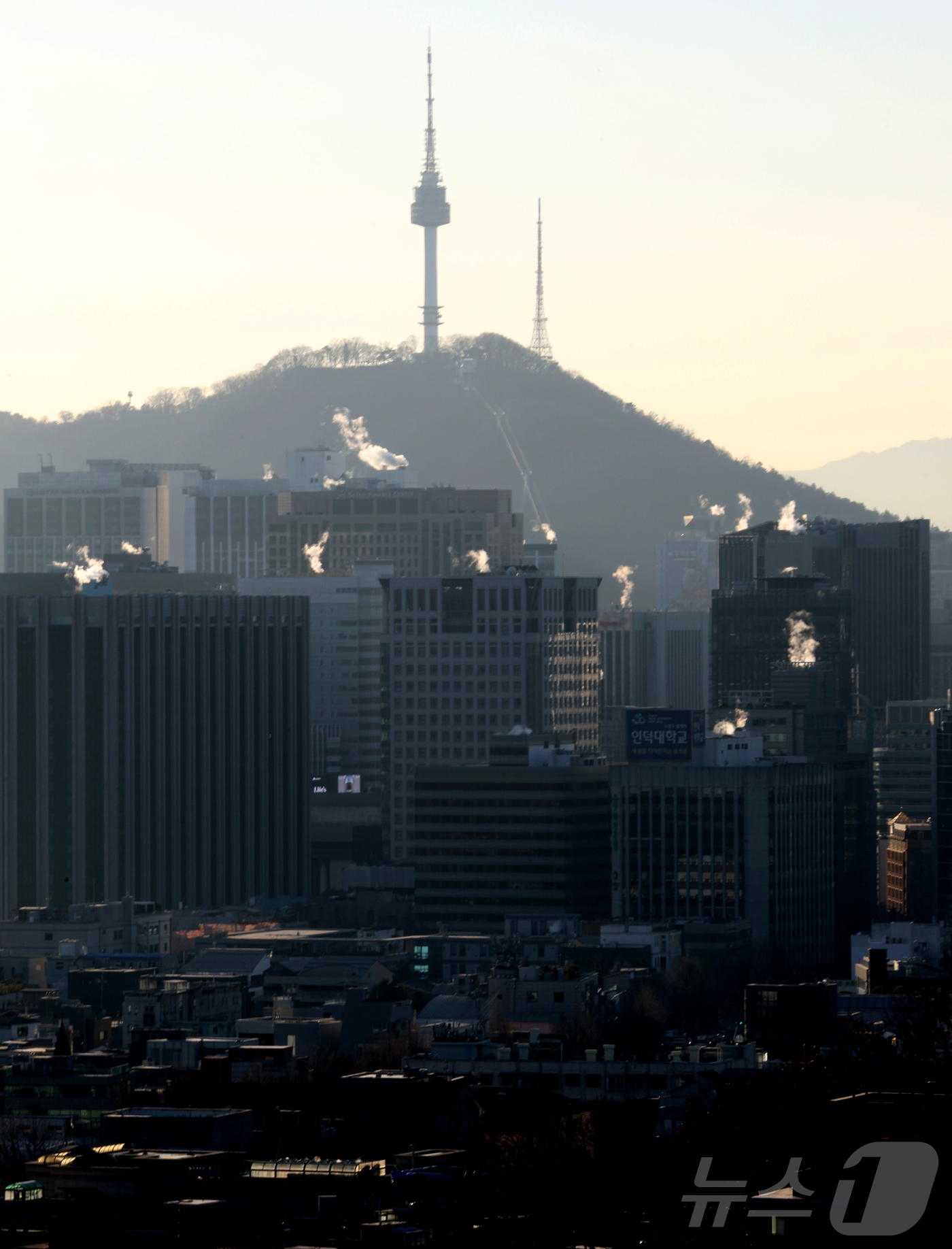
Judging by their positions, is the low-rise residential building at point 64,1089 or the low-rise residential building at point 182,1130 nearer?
the low-rise residential building at point 182,1130

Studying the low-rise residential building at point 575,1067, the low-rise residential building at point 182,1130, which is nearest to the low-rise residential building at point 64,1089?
the low-rise residential building at point 575,1067

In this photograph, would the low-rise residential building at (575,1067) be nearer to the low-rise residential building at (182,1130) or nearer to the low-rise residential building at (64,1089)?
the low-rise residential building at (64,1089)

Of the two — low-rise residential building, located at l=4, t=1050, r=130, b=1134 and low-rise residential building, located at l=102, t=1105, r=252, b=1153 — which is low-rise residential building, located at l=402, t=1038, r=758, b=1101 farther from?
low-rise residential building, located at l=102, t=1105, r=252, b=1153

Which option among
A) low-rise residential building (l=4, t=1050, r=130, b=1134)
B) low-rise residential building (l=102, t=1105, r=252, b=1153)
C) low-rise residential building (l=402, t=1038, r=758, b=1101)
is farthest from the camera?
low-rise residential building (l=402, t=1038, r=758, b=1101)

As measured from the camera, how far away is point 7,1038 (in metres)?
197

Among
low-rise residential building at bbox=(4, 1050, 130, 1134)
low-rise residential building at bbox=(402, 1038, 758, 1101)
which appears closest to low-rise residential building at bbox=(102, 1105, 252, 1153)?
low-rise residential building at bbox=(4, 1050, 130, 1134)

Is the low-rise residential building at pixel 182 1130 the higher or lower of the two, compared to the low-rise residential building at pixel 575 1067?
higher

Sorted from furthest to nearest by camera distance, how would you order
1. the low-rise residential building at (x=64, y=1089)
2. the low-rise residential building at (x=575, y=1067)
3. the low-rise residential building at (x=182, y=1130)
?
the low-rise residential building at (x=575, y=1067), the low-rise residential building at (x=64, y=1089), the low-rise residential building at (x=182, y=1130)

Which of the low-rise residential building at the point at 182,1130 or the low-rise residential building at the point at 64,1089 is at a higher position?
the low-rise residential building at the point at 182,1130

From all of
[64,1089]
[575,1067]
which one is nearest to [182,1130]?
[64,1089]

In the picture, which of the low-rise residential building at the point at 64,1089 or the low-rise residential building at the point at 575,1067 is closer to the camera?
the low-rise residential building at the point at 64,1089

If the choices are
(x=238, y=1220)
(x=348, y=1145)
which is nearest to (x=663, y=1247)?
(x=238, y=1220)

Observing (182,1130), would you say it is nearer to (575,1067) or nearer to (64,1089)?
(64,1089)

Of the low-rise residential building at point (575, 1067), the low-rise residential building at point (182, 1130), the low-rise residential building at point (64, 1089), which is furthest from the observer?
the low-rise residential building at point (575, 1067)
